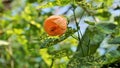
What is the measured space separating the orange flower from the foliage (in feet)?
0.13

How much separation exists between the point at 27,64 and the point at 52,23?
127 cm

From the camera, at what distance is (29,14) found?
2.14m

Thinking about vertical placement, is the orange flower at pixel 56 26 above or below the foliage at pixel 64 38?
above

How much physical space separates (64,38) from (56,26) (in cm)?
5

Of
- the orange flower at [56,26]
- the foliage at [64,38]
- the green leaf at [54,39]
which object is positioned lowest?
the foliage at [64,38]

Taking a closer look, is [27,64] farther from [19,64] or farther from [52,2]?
[52,2]

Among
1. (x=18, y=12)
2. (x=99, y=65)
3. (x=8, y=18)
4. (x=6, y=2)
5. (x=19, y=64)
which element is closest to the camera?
(x=99, y=65)

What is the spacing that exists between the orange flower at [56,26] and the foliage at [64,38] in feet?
0.13

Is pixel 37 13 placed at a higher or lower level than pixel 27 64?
higher

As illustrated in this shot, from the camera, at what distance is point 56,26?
0.88 m

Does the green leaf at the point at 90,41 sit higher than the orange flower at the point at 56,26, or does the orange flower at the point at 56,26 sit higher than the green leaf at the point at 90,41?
the orange flower at the point at 56,26

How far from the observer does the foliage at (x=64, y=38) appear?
910 millimetres

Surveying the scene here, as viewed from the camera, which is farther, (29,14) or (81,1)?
(29,14)

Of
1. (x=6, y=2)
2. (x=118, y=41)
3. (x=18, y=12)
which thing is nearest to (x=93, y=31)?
(x=118, y=41)
